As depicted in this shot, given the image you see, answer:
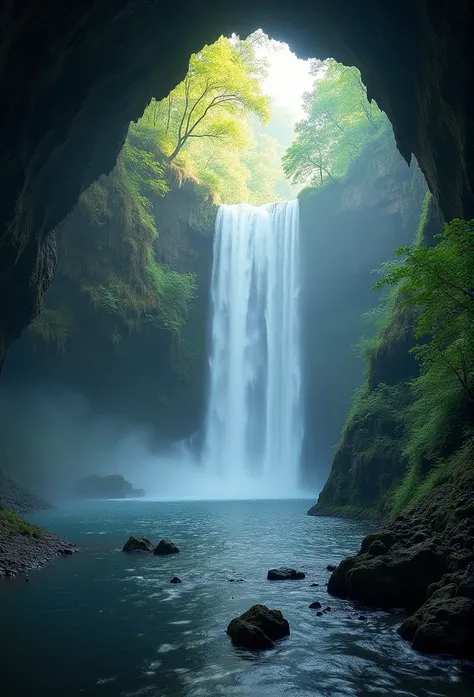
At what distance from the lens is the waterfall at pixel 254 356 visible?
1302 inches

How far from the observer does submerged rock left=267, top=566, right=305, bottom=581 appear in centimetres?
830

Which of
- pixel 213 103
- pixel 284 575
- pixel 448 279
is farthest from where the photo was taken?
pixel 213 103

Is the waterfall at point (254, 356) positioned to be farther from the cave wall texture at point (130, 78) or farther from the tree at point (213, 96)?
the cave wall texture at point (130, 78)

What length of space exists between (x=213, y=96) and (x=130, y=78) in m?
20.1

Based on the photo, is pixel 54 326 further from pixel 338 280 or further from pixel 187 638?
pixel 187 638

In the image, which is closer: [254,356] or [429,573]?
[429,573]

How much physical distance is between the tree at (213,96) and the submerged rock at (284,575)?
25.5m

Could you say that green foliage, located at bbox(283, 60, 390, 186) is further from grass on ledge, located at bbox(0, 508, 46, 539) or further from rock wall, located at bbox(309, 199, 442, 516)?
grass on ledge, located at bbox(0, 508, 46, 539)

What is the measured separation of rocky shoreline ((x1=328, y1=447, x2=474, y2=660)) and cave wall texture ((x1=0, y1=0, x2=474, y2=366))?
6.89 m

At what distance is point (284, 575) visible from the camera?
8.31 m

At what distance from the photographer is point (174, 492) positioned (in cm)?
3356

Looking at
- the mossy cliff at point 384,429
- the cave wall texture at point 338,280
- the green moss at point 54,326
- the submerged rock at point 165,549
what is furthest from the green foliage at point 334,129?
the submerged rock at point 165,549

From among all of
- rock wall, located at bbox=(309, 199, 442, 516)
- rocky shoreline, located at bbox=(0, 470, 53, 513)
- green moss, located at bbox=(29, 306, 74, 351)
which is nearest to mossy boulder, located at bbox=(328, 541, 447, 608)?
rock wall, located at bbox=(309, 199, 442, 516)

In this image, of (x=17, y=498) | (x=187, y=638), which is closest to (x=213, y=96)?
(x=17, y=498)
